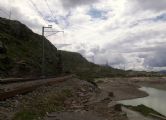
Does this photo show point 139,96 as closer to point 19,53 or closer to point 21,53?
point 21,53

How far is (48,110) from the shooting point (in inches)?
885

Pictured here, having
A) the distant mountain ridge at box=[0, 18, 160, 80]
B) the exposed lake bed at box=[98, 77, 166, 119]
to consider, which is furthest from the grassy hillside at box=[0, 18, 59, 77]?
the exposed lake bed at box=[98, 77, 166, 119]

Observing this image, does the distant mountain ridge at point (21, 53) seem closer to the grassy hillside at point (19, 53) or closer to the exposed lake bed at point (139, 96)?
the grassy hillside at point (19, 53)

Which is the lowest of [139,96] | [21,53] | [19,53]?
[139,96]

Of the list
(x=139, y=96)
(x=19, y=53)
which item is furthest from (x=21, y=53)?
(x=139, y=96)

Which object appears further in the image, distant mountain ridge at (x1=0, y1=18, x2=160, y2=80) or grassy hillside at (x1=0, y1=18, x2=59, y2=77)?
distant mountain ridge at (x1=0, y1=18, x2=160, y2=80)

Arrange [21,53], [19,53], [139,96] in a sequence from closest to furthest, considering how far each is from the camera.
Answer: [19,53]
[139,96]
[21,53]

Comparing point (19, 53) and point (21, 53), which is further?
point (21, 53)

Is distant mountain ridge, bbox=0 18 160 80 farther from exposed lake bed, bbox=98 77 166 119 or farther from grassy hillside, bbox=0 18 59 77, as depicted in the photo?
exposed lake bed, bbox=98 77 166 119

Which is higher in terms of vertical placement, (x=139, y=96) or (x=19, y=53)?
(x=19, y=53)

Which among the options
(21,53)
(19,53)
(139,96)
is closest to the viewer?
(19,53)

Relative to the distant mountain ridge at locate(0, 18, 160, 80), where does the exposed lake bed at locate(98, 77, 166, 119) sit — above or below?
below

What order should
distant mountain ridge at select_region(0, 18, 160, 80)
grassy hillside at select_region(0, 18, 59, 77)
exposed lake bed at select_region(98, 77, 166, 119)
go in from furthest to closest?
distant mountain ridge at select_region(0, 18, 160, 80) < exposed lake bed at select_region(98, 77, 166, 119) < grassy hillside at select_region(0, 18, 59, 77)

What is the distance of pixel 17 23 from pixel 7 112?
10955cm
